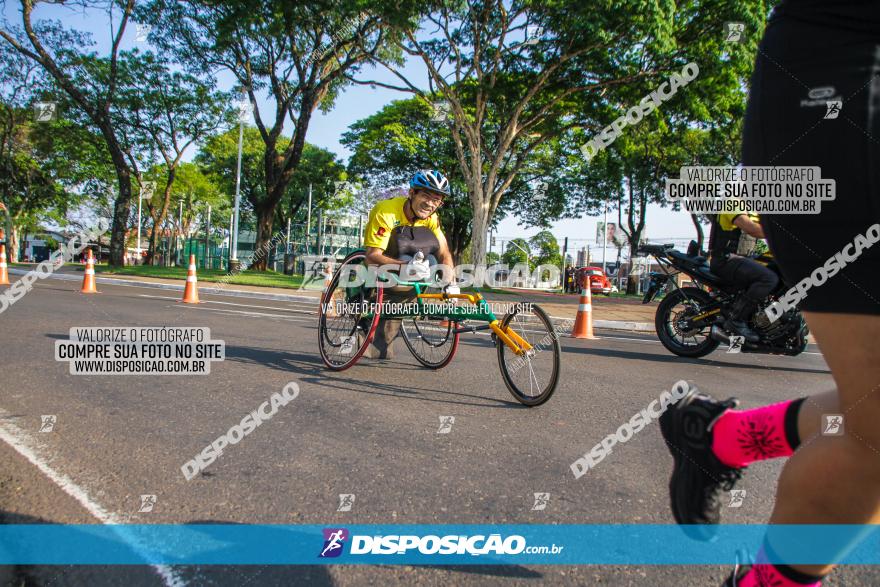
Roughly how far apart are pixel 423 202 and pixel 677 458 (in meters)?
3.64

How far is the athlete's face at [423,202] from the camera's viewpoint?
480 centimetres

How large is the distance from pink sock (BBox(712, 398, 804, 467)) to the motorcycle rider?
4749 mm

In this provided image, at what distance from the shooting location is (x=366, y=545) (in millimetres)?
1832

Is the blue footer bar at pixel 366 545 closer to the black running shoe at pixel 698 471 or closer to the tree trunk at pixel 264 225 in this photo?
Answer: the black running shoe at pixel 698 471

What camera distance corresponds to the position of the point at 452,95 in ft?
55.6

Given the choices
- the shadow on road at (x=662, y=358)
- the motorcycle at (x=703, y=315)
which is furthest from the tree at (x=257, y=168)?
the motorcycle at (x=703, y=315)

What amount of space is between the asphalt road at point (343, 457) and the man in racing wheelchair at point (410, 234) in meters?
0.90

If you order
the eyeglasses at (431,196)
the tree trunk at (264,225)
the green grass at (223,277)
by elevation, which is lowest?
the green grass at (223,277)

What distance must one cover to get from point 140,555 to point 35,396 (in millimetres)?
2554

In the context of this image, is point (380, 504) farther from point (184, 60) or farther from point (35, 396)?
point (184, 60)

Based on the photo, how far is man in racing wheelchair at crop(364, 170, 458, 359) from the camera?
4621 millimetres

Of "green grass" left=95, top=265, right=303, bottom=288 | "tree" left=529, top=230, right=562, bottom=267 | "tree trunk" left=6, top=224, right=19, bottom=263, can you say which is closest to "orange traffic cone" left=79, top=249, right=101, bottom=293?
"green grass" left=95, top=265, right=303, bottom=288

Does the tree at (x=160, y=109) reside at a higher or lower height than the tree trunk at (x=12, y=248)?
higher

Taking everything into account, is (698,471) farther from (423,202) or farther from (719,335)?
(719,335)
